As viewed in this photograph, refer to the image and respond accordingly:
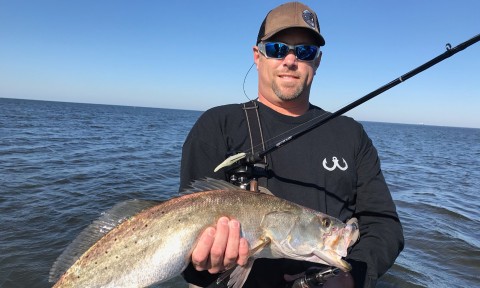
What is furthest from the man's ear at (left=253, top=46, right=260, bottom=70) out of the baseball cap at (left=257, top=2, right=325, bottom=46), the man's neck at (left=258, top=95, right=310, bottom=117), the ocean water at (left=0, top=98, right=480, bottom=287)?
the ocean water at (left=0, top=98, right=480, bottom=287)

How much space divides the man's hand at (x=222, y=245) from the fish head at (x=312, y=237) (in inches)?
14.6

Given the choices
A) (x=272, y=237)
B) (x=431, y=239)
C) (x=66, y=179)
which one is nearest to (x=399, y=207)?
(x=431, y=239)

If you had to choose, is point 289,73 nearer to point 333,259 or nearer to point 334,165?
point 334,165

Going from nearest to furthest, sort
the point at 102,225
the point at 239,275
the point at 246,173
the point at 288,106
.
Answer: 1. the point at 239,275
2. the point at 102,225
3. the point at 246,173
4. the point at 288,106

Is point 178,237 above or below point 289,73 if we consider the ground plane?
below

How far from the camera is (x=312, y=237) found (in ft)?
10.2

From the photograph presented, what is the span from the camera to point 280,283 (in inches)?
130

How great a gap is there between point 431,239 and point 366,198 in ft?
26.4

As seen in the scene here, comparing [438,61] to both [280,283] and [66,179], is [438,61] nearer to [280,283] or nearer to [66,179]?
[280,283]

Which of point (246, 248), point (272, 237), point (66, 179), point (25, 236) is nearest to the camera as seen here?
point (246, 248)

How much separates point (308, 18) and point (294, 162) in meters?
1.59

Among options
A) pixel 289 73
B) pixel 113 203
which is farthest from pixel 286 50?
pixel 113 203

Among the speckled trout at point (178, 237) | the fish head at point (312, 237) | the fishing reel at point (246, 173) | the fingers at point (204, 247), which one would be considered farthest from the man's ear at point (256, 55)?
the fingers at point (204, 247)

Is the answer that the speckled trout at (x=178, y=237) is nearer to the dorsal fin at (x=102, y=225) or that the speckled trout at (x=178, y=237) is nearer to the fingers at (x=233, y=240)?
the dorsal fin at (x=102, y=225)
